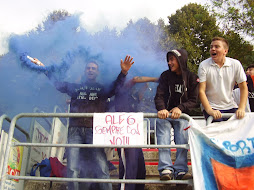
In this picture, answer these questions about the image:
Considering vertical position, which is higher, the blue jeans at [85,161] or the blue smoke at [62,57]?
the blue smoke at [62,57]

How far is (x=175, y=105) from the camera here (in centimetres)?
422

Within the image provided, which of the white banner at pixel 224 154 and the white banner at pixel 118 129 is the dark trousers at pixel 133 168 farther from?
the white banner at pixel 224 154

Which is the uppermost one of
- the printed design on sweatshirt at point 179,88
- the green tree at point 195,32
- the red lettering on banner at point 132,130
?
the green tree at point 195,32

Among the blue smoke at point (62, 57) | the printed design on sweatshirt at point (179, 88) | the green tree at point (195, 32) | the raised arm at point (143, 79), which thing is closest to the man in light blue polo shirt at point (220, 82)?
the printed design on sweatshirt at point (179, 88)

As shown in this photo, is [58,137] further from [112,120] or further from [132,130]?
[132,130]

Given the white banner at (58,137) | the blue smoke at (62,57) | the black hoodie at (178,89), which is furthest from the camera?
the white banner at (58,137)

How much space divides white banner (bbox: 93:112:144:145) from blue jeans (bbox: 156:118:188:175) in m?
0.32

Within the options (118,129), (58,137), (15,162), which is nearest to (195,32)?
(58,137)

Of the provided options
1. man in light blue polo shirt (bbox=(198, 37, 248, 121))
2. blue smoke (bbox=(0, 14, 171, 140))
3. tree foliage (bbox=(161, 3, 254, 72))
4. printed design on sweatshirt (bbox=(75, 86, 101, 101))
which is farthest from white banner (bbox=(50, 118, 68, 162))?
tree foliage (bbox=(161, 3, 254, 72))

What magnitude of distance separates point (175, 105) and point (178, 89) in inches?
8.3

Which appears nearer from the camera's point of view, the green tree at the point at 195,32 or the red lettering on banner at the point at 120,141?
the red lettering on banner at the point at 120,141

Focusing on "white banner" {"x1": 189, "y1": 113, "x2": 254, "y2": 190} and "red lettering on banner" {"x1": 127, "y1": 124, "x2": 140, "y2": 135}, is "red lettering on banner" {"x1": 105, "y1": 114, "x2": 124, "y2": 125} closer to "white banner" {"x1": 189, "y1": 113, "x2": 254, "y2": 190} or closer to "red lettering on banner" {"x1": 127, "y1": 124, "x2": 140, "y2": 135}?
"red lettering on banner" {"x1": 127, "y1": 124, "x2": 140, "y2": 135}

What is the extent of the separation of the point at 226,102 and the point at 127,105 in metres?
1.31

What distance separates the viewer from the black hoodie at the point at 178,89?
4.19 meters
